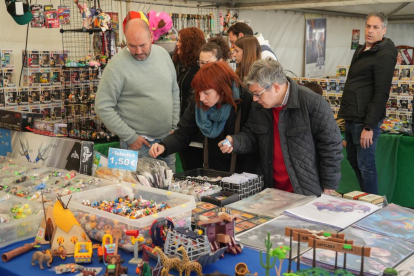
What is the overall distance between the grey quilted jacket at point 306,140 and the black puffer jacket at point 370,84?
52.6 inches

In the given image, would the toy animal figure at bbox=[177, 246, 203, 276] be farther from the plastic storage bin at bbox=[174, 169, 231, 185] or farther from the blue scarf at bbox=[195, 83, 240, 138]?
the blue scarf at bbox=[195, 83, 240, 138]

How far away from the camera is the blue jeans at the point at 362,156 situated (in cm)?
378

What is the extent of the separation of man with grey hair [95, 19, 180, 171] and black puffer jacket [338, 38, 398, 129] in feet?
5.31

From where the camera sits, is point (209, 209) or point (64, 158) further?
point (64, 158)

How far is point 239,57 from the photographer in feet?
10.9

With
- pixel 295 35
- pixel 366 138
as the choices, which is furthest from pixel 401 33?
pixel 366 138

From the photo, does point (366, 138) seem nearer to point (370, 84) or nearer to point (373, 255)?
point (370, 84)

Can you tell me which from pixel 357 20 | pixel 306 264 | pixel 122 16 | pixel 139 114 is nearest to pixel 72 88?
pixel 122 16

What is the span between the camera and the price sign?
212 centimetres

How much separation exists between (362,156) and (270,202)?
1933 mm

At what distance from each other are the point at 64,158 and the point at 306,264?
4.85 ft

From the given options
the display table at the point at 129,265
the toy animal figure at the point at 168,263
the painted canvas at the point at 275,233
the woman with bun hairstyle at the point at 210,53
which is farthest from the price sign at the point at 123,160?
the woman with bun hairstyle at the point at 210,53

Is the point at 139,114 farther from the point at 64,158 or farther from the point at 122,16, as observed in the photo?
the point at 122,16

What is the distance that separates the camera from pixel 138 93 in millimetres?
2908
